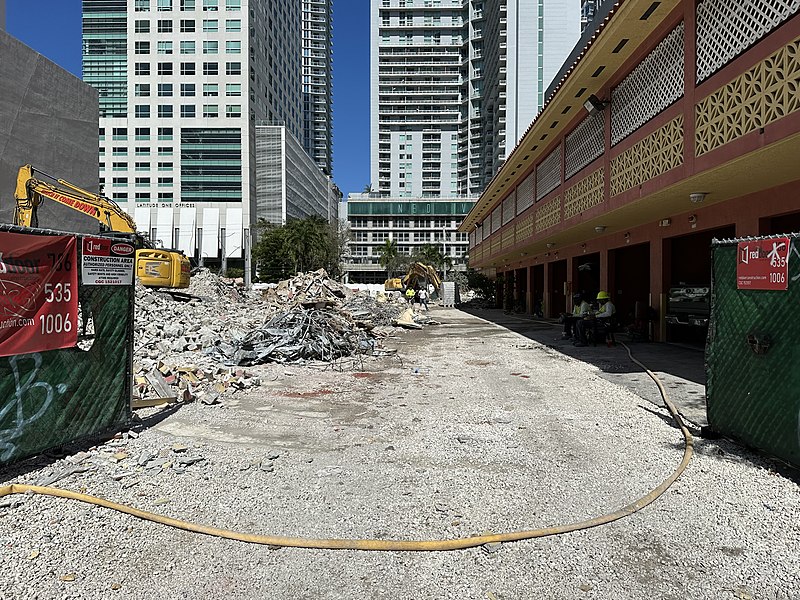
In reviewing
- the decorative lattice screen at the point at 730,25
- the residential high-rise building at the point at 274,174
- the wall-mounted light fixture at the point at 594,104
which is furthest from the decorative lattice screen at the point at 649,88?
the residential high-rise building at the point at 274,174

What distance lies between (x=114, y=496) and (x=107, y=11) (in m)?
94.8

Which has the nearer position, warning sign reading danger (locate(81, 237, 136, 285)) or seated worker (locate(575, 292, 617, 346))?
warning sign reading danger (locate(81, 237, 136, 285))

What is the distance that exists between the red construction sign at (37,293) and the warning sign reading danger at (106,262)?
15cm

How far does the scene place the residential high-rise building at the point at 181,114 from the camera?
237 ft

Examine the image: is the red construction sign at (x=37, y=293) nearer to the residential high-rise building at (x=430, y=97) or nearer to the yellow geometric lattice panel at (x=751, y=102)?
the yellow geometric lattice panel at (x=751, y=102)

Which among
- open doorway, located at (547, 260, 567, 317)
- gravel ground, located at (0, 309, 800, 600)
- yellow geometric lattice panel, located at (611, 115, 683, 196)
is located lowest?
gravel ground, located at (0, 309, 800, 600)

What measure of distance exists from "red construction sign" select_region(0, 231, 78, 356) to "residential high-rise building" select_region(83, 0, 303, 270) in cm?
6946

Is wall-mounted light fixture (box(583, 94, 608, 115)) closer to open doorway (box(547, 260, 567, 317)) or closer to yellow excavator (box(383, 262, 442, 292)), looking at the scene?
open doorway (box(547, 260, 567, 317))

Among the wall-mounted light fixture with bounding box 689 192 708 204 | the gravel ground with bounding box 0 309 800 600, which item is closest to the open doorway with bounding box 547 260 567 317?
the wall-mounted light fixture with bounding box 689 192 708 204

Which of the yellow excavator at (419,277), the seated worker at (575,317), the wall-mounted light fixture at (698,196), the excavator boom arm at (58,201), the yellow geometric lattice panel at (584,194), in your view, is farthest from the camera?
the yellow excavator at (419,277)

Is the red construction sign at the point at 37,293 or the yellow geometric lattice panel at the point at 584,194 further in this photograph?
the yellow geometric lattice panel at the point at 584,194

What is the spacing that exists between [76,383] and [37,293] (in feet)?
3.18

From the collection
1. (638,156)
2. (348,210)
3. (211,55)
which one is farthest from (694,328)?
(348,210)

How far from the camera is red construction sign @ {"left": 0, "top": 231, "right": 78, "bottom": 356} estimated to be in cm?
424
